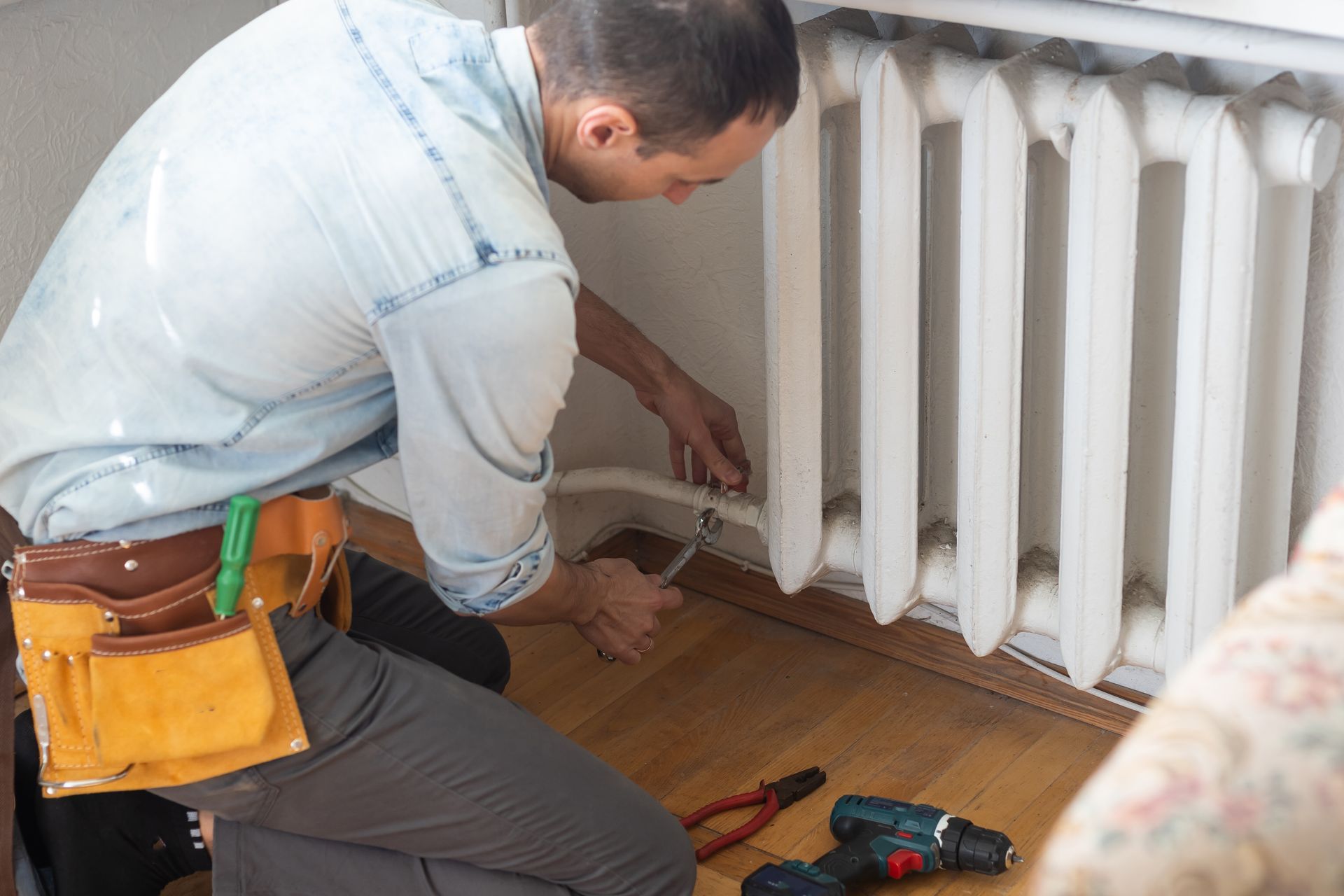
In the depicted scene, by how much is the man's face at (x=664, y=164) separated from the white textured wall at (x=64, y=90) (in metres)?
0.72

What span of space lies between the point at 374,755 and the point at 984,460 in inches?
22.9

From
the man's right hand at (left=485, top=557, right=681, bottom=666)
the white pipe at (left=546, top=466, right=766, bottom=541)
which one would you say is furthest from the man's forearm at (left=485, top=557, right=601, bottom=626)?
the white pipe at (left=546, top=466, right=766, bottom=541)

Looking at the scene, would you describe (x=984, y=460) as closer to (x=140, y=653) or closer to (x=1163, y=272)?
(x=1163, y=272)

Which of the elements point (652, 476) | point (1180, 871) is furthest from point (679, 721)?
point (1180, 871)

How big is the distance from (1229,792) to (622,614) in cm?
86

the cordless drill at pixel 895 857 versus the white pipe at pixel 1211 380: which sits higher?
the white pipe at pixel 1211 380

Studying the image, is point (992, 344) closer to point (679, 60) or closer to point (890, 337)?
point (890, 337)

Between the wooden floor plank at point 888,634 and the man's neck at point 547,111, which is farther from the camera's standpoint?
the wooden floor plank at point 888,634

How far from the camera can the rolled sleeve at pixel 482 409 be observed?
0.92 metres

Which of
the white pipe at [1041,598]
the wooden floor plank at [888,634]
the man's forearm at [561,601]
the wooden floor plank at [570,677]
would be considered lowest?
the wooden floor plank at [570,677]

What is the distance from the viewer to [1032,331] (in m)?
1.29

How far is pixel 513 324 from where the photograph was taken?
3.03 ft

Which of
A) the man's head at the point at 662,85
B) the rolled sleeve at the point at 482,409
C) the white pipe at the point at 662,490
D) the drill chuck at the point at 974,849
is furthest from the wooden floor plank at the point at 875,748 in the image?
the man's head at the point at 662,85

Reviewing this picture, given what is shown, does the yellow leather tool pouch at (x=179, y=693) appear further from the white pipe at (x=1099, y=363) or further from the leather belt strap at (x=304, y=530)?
the white pipe at (x=1099, y=363)
